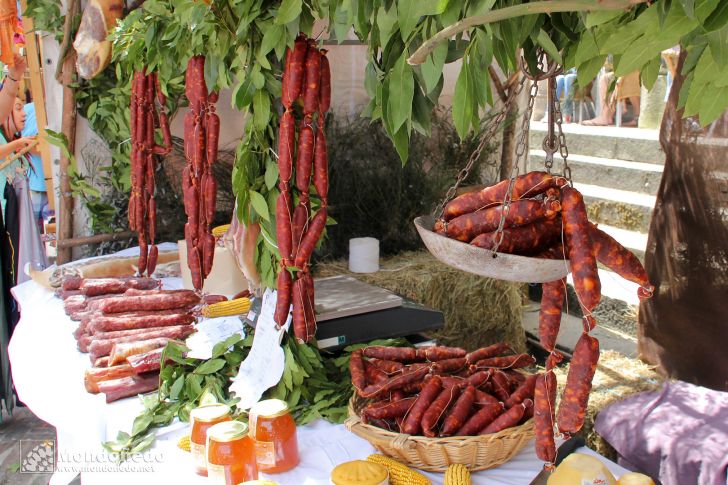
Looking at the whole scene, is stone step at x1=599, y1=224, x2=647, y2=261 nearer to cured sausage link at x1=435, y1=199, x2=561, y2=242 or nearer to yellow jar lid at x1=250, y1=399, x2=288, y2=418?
yellow jar lid at x1=250, y1=399, x2=288, y2=418

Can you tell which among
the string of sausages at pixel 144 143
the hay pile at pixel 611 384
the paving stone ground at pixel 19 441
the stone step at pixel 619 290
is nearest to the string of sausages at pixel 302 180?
the string of sausages at pixel 144 143

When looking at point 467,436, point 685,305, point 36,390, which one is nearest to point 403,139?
point 467,436

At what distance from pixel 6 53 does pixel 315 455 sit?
356cm

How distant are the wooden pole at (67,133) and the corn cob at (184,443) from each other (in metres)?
2.66

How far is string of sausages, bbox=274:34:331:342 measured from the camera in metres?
1.92

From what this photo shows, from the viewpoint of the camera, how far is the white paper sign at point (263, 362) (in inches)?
78.7

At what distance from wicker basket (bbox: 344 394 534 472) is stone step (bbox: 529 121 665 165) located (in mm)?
4841

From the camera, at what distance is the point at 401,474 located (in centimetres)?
162

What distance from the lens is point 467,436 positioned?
1657 mm

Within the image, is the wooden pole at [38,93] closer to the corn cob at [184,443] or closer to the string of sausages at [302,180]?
the string of sausages at [302,180]

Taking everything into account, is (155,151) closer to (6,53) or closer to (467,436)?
(6,53)

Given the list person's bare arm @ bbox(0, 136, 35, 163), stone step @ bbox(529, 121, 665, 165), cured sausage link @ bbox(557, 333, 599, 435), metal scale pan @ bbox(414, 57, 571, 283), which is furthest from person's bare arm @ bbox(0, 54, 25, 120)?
stone step @ bbox(529, 121, 665, 165)

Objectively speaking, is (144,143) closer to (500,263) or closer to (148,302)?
(148,302)

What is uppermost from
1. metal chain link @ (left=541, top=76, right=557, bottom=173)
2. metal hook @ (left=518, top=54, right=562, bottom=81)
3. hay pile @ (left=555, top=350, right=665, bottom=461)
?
metal hook @ (left=518, top=54, right=562, bottom=81)
